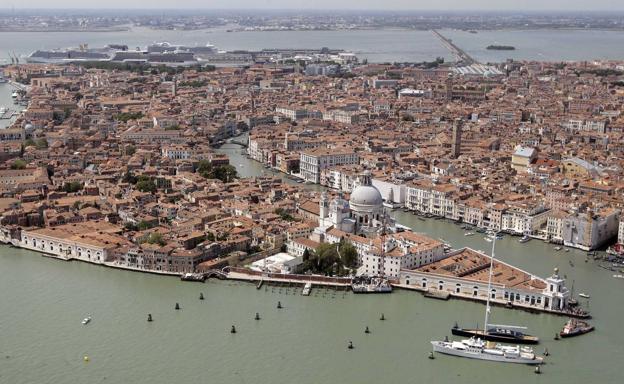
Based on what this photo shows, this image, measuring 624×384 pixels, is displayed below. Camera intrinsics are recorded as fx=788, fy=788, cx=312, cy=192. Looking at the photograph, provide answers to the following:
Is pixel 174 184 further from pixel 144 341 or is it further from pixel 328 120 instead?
pixel 328 120

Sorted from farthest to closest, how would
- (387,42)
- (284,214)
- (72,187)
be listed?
(387,42) → (72,187) → (284,214)

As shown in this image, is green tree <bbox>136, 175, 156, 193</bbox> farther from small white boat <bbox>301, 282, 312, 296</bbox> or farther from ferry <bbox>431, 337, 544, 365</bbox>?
ferry <bbox>431, 337, 544, 365</bbox>

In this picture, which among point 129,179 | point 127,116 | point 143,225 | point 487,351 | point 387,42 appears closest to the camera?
point 487,351

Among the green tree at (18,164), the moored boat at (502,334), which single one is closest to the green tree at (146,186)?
the green tree at (18,164)

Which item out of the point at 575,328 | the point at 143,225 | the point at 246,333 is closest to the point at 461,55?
the point at 143,225

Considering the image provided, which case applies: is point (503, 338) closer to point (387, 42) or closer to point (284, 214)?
point (284, 214)

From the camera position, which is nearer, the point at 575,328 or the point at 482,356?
the point at 482,356

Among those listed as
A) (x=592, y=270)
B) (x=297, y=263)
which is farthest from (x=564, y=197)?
(x=297, y=263)

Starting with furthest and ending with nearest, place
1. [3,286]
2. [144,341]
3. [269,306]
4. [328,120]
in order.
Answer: [328,120] < [3,286] < [269,306] < [144,341]
